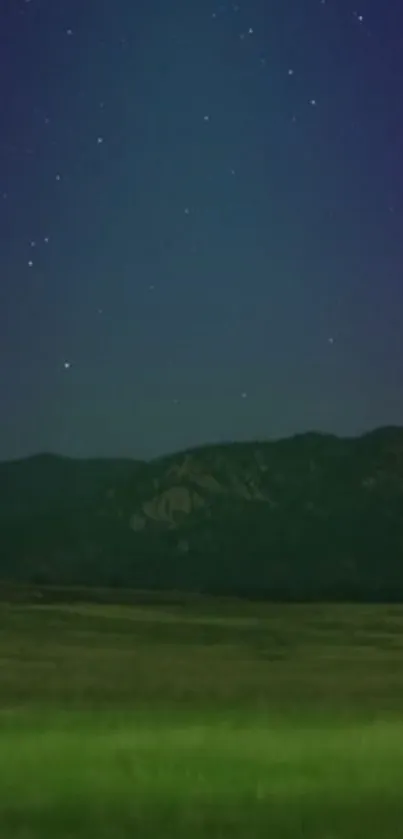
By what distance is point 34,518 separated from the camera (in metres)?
14.6

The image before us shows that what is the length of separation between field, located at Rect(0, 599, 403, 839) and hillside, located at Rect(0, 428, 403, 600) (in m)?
1.58

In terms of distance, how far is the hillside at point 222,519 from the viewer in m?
13.7

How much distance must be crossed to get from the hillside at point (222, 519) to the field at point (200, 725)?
5.19 ft

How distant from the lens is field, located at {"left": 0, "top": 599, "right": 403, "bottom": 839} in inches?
219

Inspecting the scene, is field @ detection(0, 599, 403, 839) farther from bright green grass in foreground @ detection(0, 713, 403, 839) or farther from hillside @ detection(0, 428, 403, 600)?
hillside @ detection(0, 428, 403, 600)

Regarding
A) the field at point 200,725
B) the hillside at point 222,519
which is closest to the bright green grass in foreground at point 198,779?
the field at point 200,725

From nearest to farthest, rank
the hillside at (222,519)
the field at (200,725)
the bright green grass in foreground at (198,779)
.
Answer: the bright green grass in foreground at (198,779)
the field at (200,725)
the hillside at (222,519)

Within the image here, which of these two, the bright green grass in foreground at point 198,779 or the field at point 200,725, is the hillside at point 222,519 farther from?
the bright green grass in foreground at point 198,779

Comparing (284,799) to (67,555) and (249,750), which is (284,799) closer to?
(249,750)

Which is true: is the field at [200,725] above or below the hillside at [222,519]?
below

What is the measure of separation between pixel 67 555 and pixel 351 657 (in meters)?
4.50

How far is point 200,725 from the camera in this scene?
7480 millimetres

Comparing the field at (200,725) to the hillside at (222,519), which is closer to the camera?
the field at (200,725)

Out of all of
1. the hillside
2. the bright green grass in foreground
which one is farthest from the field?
the hillside
